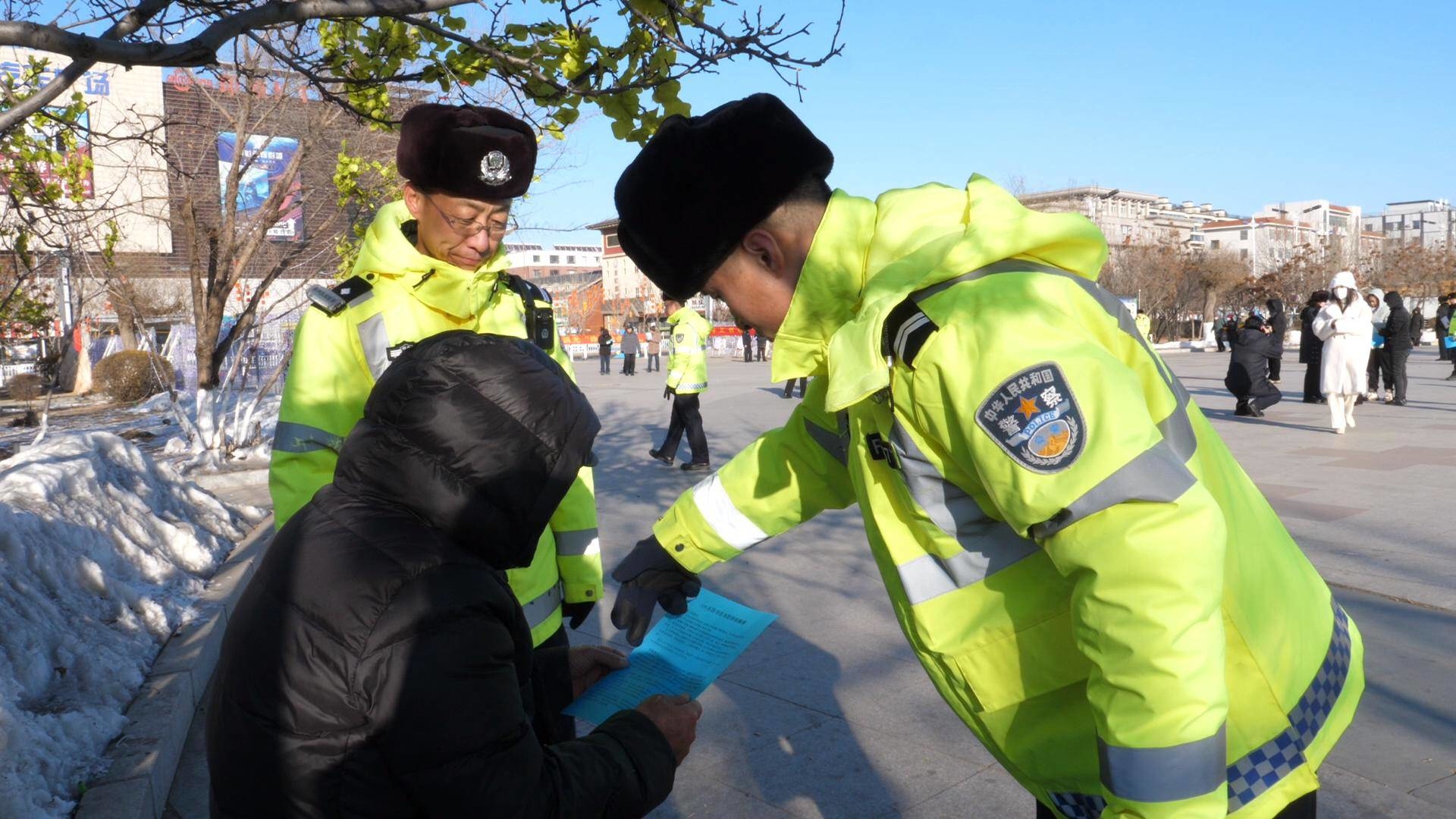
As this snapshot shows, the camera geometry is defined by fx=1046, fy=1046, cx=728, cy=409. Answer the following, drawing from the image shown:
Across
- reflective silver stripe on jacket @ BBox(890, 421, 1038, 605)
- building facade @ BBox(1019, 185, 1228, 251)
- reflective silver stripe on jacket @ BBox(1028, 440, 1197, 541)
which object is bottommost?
reflective silver stripe on jacket @ BBox(890, 421, 1038, 605)

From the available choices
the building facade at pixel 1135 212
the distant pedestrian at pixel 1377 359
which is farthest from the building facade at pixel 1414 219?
the distant pedestrian at pixel 1377 359

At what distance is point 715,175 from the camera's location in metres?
1.70

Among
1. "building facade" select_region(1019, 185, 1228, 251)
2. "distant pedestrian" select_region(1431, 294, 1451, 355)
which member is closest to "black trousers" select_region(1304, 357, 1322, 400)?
"distant pedestrian" select_region(1431, 294, 1451, 355)

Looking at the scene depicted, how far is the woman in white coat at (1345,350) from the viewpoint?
11.6 metres

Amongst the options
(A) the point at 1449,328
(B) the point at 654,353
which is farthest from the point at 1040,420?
(B) the point at 654,353

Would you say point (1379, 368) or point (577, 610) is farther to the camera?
point (1379, 368)

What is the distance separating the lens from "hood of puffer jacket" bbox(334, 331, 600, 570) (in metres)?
1.51

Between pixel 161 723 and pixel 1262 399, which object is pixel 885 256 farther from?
pixel 1262 399

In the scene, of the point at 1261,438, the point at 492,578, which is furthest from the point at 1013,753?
the point at 1261,438

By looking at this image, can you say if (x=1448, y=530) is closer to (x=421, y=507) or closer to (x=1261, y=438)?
(x=1261, y=438)

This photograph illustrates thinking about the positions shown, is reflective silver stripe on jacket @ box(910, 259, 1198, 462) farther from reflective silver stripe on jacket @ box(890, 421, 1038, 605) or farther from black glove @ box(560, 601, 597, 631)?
black glove @ box(560, 601, 597, 631)

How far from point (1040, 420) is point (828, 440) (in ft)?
2.86

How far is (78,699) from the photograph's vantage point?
3.70 m

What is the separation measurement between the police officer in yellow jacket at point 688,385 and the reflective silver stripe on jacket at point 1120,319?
333 inches
